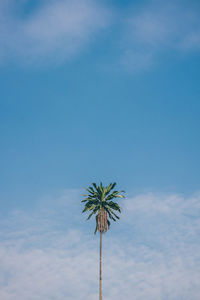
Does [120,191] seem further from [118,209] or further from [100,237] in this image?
[100,237]

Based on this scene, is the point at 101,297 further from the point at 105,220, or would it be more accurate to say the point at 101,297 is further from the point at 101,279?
the point at 105,220

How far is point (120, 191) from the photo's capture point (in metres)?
76.4

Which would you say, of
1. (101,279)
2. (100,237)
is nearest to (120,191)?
(100,237)

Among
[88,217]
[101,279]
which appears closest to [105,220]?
[88,217]

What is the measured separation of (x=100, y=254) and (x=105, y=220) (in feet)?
18.4

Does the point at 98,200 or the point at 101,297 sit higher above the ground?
the point at 98,200

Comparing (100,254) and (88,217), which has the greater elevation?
(88,217)

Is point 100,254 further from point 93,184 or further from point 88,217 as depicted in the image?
point 93,184

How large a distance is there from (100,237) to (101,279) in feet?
21.8

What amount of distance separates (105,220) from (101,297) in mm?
12117

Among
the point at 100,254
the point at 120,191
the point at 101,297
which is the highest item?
the point at 120,191

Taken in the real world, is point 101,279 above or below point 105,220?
below

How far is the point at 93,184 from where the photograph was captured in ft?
250

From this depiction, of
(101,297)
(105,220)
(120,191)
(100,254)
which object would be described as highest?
(120,191)
